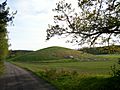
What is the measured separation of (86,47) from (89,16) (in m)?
2.62

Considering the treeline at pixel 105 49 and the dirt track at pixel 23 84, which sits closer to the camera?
the treeline at pixel 105 49

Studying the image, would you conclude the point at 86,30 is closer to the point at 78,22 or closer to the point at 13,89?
the point at 78,22

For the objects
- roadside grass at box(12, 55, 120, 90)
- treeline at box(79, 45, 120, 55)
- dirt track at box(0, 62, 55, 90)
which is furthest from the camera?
dirt track at box(0, 62, 55, 90)

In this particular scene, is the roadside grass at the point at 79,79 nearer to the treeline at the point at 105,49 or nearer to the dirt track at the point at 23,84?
the dirt track at the point at 23,84

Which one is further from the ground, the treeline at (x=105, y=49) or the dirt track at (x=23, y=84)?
A: the treeline at (x=105, y=49)

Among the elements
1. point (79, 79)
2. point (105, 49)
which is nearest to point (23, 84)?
point (79, 79)

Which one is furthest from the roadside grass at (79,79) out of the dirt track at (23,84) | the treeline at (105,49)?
the treeline at (105,49)

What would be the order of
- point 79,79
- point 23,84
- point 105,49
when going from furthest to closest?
point 79,79 → point 23,84 → point 105,49

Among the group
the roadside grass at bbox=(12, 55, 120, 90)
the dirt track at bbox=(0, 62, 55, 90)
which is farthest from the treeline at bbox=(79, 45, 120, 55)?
the dirt track at bbox=(0, 62, 55, 90)

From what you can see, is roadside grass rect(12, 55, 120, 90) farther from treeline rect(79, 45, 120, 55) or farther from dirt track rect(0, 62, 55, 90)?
treeline rect(79, 45, 120, 55)

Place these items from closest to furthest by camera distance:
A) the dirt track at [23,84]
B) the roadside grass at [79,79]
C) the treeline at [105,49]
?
the treeline at [105,49]
the roadside grass at [79,79]
the dirt track at [23,84]

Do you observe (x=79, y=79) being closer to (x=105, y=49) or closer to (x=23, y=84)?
(x=23, y=84)

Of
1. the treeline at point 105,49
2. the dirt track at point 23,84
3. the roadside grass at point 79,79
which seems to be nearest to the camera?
the treeline at point 105,49

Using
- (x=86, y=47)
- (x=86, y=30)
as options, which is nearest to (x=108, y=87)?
(x=86, y=47)
